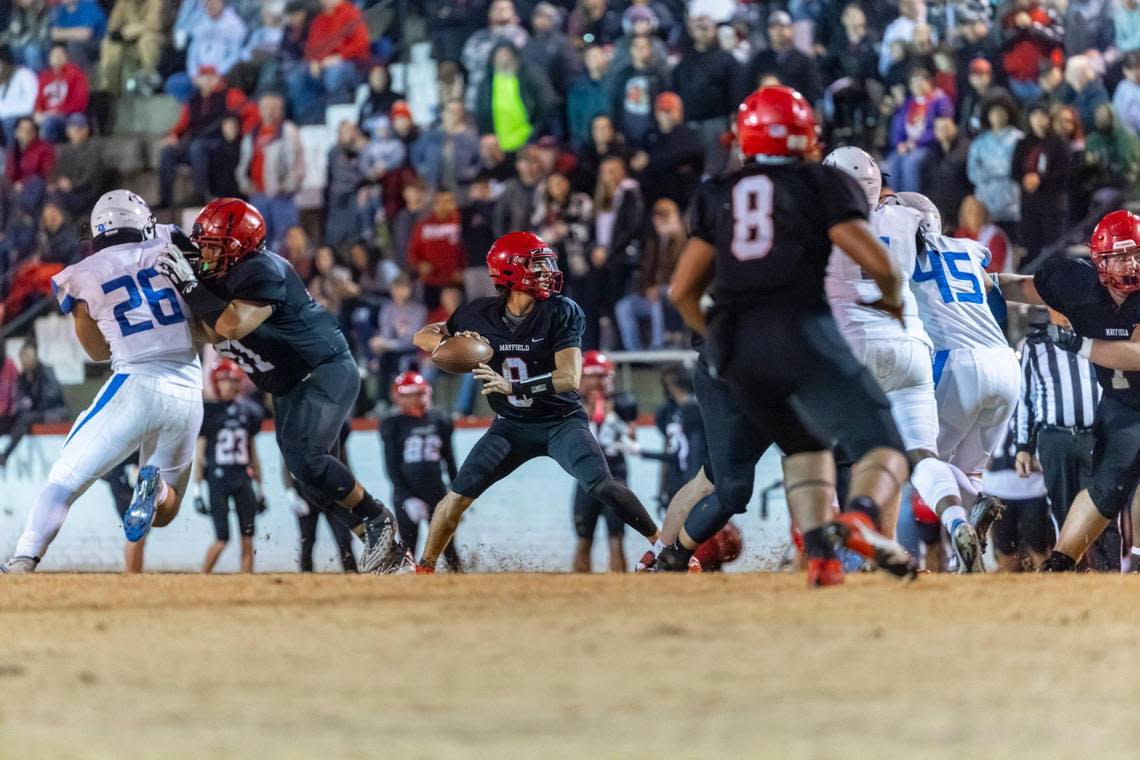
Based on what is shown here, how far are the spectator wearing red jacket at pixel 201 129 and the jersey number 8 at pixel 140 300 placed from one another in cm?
913

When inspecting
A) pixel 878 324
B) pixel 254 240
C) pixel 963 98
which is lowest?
pixel 878 324

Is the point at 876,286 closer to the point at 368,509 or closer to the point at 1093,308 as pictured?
the point at 1093,308

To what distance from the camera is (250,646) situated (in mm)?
5703

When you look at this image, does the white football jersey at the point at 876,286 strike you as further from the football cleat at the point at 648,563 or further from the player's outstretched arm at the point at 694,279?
the player's outstretched arm at the point at 694,279

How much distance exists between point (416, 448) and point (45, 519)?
5779 millimetres

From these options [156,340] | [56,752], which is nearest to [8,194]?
[156,340]

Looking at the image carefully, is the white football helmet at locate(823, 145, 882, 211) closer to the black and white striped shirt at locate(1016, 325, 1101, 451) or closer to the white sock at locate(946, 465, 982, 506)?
the white sock at locate(946, 465, 982, 506)

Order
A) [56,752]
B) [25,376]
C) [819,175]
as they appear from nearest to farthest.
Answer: [56,752], [819,175], [25,376]

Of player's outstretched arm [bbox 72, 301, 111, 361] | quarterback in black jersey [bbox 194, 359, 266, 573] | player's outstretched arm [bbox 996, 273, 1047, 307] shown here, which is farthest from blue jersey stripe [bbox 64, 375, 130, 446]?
quarterback in black jersey [bbox 194, 359, 266, 573]

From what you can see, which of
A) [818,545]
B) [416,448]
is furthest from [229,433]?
[818,545]

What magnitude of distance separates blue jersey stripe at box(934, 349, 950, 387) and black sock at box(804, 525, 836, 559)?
2921mm

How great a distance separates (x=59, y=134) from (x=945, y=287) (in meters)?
13.0

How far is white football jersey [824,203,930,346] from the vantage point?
872cm

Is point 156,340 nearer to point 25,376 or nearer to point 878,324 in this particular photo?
point 878,324
